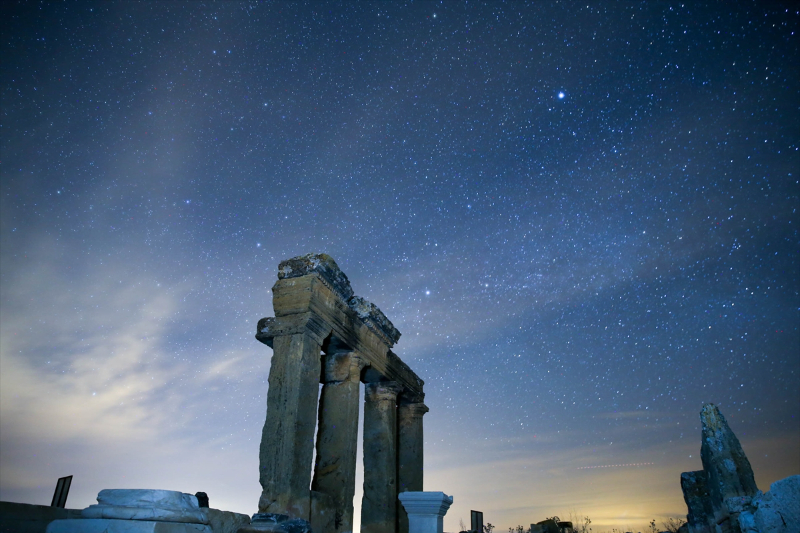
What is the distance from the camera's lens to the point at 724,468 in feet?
27.6

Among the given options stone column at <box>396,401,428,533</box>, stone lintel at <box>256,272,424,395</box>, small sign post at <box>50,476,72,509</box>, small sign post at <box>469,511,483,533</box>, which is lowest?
small sign post at <box>469,511,483,533</box>

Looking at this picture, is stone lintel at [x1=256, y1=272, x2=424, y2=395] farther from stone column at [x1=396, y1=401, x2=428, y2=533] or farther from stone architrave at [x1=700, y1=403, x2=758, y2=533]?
stone architrave at [x1=700, y1=403, x2=758, y2=533]

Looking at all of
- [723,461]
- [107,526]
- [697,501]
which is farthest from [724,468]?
[107,526]

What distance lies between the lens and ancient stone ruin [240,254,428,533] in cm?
758

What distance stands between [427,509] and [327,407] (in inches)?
115

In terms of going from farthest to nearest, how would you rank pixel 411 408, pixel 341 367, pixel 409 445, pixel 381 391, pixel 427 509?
pixel 411 408, pixel 409 445, pixel 381 391, pixel 341 367, pixel 427 509

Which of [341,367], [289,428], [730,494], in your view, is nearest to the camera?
[289,428]

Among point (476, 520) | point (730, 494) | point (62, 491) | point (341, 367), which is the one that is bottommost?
point (476, 520)

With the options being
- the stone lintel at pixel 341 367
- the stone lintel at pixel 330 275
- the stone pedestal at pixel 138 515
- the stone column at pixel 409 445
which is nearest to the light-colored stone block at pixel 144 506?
the stone pedestal at pixel 138 515

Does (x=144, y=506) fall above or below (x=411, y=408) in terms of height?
below

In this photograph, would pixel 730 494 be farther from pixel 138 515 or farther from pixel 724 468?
pixel 138 515

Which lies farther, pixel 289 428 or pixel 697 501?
pixel 697 501

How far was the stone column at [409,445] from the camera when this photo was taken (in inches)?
538

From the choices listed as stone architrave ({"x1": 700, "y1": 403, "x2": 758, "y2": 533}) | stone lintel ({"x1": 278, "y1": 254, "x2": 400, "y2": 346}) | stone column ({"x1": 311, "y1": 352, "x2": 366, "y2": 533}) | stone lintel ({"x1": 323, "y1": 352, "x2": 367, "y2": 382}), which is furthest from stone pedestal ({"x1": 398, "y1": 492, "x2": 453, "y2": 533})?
stone architrave ({"x1": 700, "y1": 403, "x2": 758, "y2": 533})
